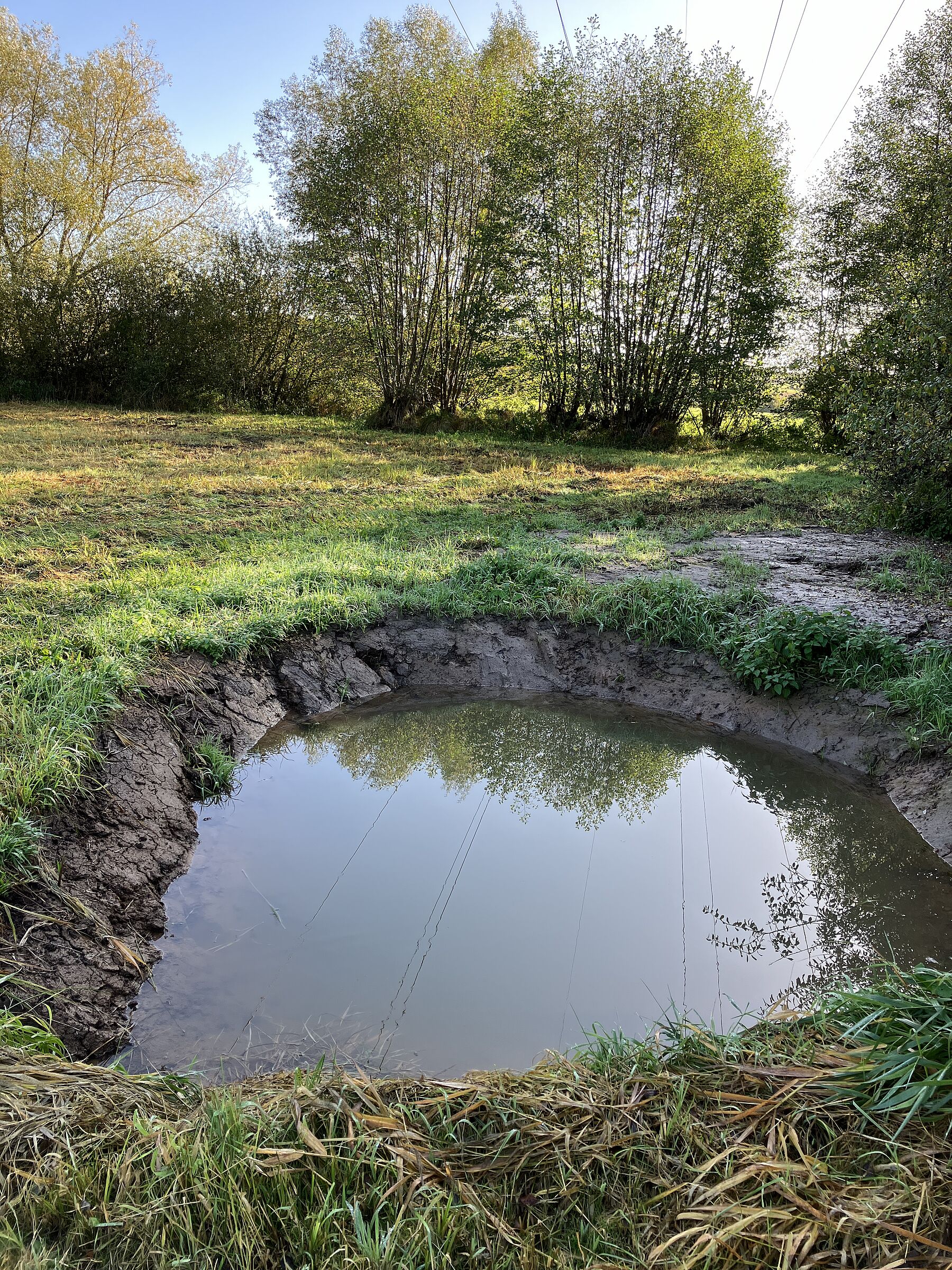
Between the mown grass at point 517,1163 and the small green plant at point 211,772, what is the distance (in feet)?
5.87

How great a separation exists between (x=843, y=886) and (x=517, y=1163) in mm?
2083

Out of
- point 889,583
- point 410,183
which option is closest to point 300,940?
point 889,583

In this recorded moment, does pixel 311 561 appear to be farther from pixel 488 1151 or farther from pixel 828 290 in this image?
pixel 828 290

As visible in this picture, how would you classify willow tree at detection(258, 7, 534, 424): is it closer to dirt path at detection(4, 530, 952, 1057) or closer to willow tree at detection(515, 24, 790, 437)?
Answer: willow tree at detection(515, 24, 790, 437)

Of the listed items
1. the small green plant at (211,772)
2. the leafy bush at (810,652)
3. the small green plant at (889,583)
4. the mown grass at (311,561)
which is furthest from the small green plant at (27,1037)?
the small green plant at (889,583)

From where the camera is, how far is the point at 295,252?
1390 cm

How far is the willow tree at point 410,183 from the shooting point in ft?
41.5

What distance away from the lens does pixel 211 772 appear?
365 centimetres

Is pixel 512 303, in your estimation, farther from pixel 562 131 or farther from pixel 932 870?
pixel 932 870

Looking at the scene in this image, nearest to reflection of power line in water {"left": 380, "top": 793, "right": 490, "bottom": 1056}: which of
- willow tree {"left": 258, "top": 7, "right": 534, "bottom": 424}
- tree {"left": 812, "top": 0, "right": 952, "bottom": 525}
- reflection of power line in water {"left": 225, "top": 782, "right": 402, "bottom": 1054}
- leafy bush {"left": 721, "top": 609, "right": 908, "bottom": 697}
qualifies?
reflection of power line in water {"left": 225, "top": 782, "right": 402, "bottom": 1054}

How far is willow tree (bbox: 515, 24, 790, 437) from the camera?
1275 centimetres

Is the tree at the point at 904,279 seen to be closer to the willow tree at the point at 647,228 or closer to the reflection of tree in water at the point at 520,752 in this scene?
the willow tree at the point at 647,228

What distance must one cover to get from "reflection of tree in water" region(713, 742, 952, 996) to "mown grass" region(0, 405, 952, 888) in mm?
584

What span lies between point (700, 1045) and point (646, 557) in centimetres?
449
